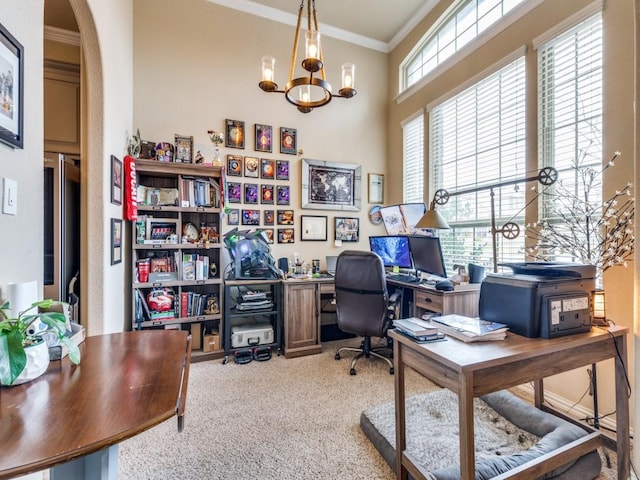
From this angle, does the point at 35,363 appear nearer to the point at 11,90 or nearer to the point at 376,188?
the point at 11,90

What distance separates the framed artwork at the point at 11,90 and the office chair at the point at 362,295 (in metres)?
2.24

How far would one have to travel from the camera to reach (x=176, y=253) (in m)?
3.05

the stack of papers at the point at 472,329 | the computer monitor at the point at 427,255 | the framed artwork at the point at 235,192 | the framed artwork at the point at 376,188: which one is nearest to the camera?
the stack of papers at the point at 472,329

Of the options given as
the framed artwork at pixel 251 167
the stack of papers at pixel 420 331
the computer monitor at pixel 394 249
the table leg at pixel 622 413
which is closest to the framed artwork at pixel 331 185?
the framed artwork at pixel 251 167

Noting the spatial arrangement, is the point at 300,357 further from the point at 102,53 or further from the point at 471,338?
the point at 102,53

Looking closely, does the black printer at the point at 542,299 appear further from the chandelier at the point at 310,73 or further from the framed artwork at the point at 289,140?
the framed artwork at the point at 289,140

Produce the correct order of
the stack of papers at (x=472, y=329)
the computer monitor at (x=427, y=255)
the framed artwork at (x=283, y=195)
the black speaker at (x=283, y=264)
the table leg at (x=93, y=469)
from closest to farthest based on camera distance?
1. the table leg at (x=93, y=469)
2. the stack of papers at (x=472, y=329)
3. the computer monitor at (x=427, y=255)
4. the black speaker at (x=283, y=264)
5. the framed artwork at (x=283, y=195)

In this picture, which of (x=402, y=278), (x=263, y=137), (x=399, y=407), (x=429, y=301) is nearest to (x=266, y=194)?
(x=263, y=137)

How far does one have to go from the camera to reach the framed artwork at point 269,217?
12.0 feet

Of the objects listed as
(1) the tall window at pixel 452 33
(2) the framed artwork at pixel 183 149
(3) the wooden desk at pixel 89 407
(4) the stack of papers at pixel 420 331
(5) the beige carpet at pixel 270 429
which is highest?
(1) the tall window at pixel 452 33

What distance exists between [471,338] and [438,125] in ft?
9.45

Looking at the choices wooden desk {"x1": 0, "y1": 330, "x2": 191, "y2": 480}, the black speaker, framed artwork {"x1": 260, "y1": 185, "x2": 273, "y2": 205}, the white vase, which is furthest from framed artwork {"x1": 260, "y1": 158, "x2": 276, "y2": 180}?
the white vase

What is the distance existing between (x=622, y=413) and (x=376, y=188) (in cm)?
329

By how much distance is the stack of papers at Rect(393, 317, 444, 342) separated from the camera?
138 centimetres
